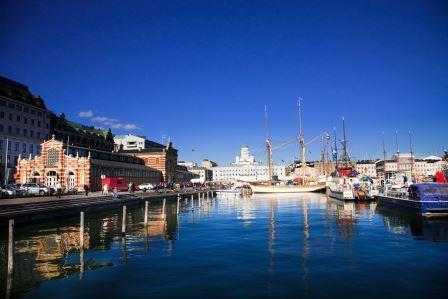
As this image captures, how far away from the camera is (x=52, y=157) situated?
272ft

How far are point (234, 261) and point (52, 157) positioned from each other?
72852mm

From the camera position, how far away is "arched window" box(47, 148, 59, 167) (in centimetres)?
8275

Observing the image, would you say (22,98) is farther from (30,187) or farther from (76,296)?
(76,296)

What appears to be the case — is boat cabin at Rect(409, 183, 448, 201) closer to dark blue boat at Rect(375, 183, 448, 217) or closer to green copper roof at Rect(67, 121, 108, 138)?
dark blue boat at Rect(375, 183, 448, 217)

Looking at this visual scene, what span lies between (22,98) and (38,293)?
96.3 meters

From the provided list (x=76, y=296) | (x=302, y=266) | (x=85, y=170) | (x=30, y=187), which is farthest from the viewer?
(x=85, y=170)

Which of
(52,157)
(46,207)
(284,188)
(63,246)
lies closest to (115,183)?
(52,157)

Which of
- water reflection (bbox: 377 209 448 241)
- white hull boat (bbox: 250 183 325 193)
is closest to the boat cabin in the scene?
water reflection (bbox: 377 209 448 241)

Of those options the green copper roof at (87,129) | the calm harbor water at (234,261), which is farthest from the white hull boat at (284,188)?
the calm harbor water at (234,261)

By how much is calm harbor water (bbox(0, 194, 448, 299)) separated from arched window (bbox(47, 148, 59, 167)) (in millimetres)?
47406

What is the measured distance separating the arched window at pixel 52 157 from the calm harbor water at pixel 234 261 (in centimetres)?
4741

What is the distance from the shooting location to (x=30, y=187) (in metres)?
64.9

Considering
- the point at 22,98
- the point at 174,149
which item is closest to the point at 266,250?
the point at 22,98

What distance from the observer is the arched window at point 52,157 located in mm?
82750
